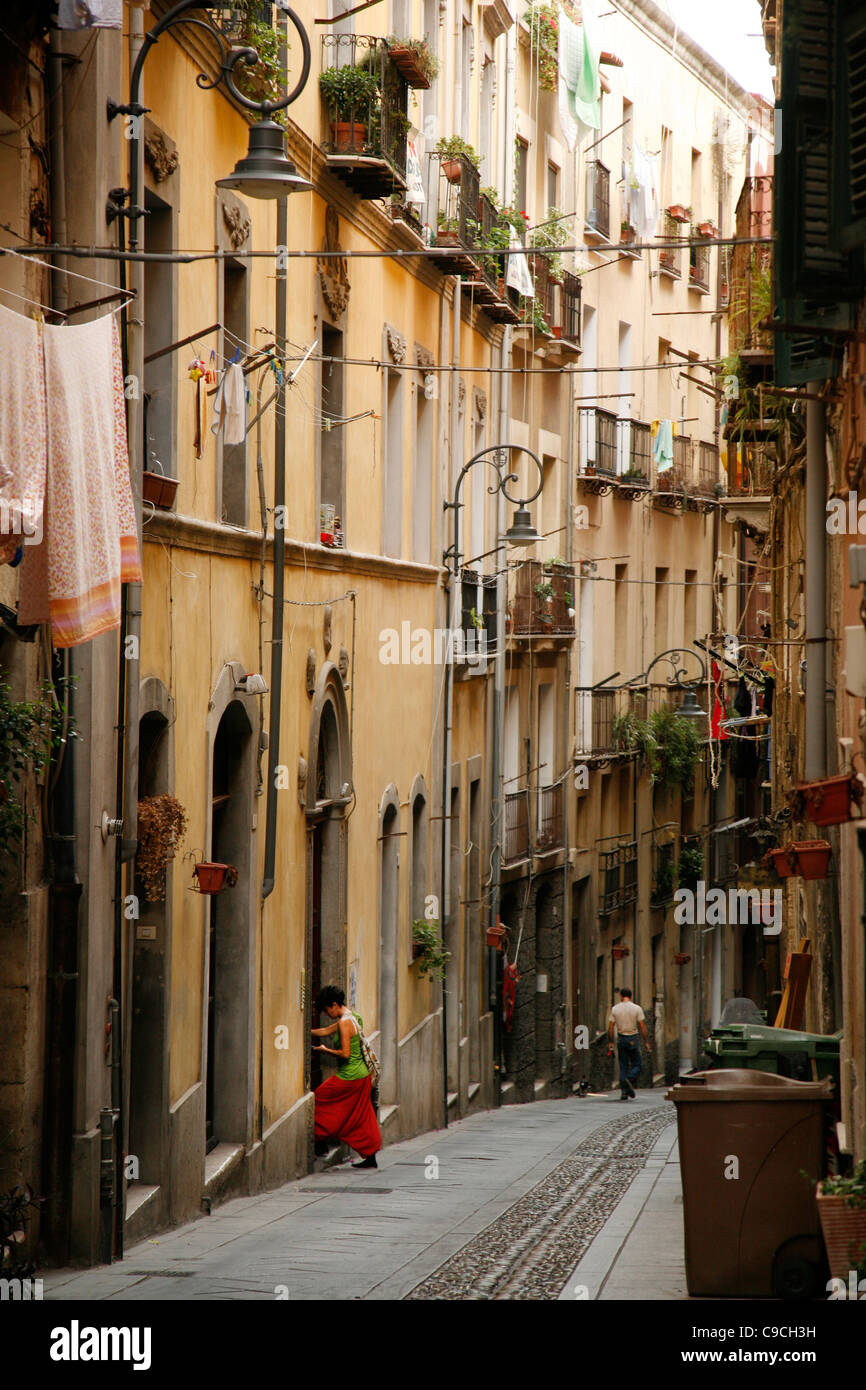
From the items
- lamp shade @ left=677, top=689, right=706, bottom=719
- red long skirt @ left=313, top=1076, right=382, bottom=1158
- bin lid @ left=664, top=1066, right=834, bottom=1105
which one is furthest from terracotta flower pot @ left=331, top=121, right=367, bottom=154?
lamp shade @ left=677, top=689, right=706, bottom=719

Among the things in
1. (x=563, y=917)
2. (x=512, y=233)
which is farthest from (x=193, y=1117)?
(x=563, y=917)

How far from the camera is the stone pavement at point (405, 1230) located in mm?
10781

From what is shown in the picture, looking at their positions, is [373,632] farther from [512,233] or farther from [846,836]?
[846,836]

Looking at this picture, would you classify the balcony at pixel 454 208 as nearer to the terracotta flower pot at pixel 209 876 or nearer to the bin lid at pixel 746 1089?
the terracotta flower pot at pixel 209 876

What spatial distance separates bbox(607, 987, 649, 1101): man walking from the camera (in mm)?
28406

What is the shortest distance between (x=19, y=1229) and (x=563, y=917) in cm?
2196

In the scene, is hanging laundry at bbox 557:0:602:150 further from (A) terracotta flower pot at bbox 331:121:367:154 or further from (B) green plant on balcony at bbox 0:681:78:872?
(B) green plant on balcony at bbox 0:681:78:872

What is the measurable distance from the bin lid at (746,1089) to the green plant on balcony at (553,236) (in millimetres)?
21118

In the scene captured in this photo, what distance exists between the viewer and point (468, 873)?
26812mm

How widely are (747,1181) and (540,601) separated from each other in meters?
20.3

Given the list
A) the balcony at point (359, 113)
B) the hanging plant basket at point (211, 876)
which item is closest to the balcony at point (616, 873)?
the balcony at point (359, 113)

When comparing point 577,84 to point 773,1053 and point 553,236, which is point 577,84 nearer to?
point 553,236

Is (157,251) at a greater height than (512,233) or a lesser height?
lesser

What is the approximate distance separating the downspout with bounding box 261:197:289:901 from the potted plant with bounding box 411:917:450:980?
23.6 feet
